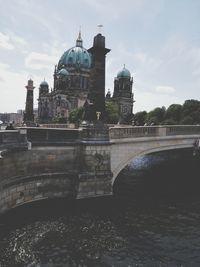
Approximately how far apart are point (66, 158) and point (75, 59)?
337 feet

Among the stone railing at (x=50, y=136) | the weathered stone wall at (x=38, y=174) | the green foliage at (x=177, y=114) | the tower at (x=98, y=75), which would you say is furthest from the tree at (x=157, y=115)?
the weathered stone wall at (x=38, y=174)

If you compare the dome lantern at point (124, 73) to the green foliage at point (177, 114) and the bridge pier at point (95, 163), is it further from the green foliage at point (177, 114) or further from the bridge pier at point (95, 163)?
the bridge pier at point (95, 163)

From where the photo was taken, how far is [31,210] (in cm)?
1738

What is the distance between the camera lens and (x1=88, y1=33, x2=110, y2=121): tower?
21594 mm

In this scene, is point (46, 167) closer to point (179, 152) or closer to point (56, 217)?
point (56, 217)

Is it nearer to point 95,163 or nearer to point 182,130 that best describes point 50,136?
point 95,163

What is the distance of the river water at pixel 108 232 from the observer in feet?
41.0

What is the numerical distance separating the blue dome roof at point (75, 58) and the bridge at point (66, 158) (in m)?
98.5

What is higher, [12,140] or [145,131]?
[145,131]

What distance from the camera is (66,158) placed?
64.2 ft

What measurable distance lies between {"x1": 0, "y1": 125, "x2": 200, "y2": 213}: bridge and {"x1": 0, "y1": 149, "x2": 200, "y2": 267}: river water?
93cm

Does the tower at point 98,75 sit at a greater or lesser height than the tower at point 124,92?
lesser

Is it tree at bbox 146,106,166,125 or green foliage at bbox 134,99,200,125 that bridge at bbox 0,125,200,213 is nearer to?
green foliage at bbox 134,99,200,125

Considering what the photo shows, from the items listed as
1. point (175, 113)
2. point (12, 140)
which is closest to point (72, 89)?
point (175, 113)
